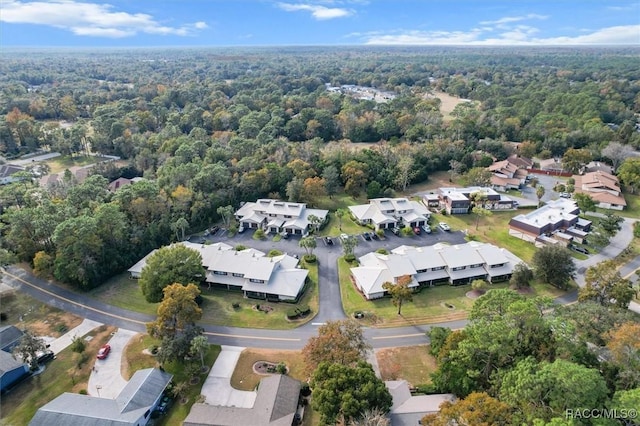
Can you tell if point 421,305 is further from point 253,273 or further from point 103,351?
point 103,351

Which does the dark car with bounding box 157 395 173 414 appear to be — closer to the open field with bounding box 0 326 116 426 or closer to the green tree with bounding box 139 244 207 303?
the open field with bounding box 0 326 116 426

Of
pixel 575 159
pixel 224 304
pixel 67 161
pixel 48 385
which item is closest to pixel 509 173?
pixel 575 159

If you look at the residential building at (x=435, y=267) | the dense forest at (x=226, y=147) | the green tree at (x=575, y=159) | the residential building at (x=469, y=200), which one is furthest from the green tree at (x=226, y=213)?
the green tree at (x=575, y=159)

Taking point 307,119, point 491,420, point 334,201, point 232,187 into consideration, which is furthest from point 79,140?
point 491,420

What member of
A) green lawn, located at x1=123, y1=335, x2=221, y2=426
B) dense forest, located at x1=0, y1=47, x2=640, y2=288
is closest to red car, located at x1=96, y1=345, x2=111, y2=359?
green lawn, located at x1=123, y1=335, x2=221, y2=426

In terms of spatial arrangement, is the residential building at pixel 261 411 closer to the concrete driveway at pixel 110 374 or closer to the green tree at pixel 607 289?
the concrete driveway at pixel 110 374

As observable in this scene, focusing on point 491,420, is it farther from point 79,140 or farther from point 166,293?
point 79,140

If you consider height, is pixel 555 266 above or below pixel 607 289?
below
